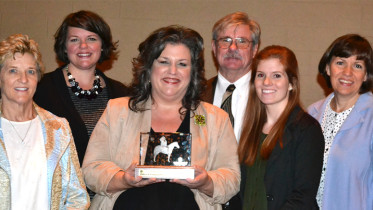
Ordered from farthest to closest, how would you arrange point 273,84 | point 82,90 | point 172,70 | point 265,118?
point 82,90
point 265,118
point 273,84
point 172,70

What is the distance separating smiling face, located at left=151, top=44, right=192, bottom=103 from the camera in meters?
2.85

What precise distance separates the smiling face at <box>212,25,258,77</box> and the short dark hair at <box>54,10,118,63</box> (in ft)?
2.93

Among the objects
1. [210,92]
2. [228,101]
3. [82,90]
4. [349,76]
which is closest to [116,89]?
[82,90]

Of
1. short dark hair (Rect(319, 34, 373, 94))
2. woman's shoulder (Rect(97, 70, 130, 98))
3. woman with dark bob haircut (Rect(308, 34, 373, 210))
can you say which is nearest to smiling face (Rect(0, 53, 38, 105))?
woman's shoulder (Rect(97, 70, 130, 98))

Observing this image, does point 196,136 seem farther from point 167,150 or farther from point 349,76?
point 349,76

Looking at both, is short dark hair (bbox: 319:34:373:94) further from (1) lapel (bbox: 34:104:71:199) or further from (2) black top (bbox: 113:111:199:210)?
(1) lapel (bbox: 34:104:71:199)

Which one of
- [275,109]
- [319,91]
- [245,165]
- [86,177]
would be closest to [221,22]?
[275,109]

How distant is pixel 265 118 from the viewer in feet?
10.2

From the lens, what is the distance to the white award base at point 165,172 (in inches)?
97.6

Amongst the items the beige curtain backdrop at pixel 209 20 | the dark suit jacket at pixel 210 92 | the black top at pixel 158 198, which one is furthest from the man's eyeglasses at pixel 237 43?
the beige curtain backdrop at pixel 209 20

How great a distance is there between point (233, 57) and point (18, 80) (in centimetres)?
169

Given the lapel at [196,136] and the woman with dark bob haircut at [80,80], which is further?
the woman with dark bob haircut at [80,80]

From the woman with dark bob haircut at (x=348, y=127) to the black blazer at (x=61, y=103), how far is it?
65.3 inches

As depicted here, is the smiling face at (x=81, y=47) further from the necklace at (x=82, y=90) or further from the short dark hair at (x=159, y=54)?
the short dark hair at (x=159, y=54)
